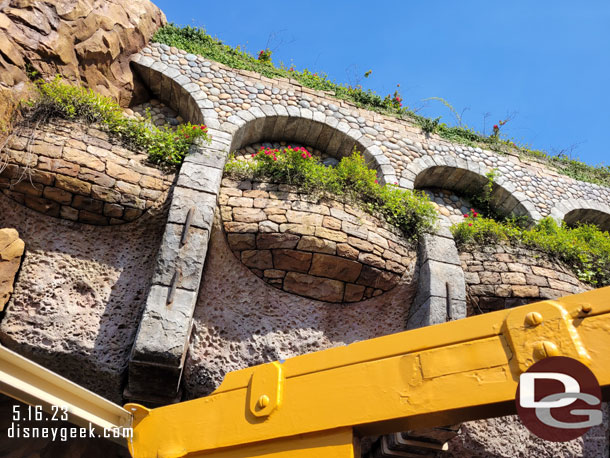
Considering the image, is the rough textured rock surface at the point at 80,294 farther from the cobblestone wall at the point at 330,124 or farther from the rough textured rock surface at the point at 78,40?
the cobblestone wall at the point at 330,124

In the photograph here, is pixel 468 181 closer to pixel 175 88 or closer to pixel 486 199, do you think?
pixel 486 199

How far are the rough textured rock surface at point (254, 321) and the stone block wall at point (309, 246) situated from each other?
4.7 inches

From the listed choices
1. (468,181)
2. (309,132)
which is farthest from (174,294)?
(468,181)

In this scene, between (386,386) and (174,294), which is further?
(174,294)

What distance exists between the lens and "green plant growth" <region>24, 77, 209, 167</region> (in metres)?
4.83

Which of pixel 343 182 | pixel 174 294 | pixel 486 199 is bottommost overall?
pixel 174 294

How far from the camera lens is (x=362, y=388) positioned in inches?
75.9

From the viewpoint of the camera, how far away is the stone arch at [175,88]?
6750 mm

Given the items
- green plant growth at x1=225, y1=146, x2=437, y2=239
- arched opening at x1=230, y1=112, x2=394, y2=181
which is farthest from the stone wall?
arched opening at x1=230, y1=112, x2=394, y2=181

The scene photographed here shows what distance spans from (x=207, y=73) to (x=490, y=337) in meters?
6.60

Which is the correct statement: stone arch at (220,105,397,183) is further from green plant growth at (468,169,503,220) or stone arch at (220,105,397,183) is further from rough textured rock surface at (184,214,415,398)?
rough textured rock surface at (184,214,415,398)

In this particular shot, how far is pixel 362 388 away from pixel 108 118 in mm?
4519

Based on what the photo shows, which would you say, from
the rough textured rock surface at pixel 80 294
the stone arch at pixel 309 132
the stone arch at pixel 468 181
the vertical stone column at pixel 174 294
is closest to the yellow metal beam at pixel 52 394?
the vertical stone column at pixel 174 294

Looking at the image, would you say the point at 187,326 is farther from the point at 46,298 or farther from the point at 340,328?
the point at 340,328
